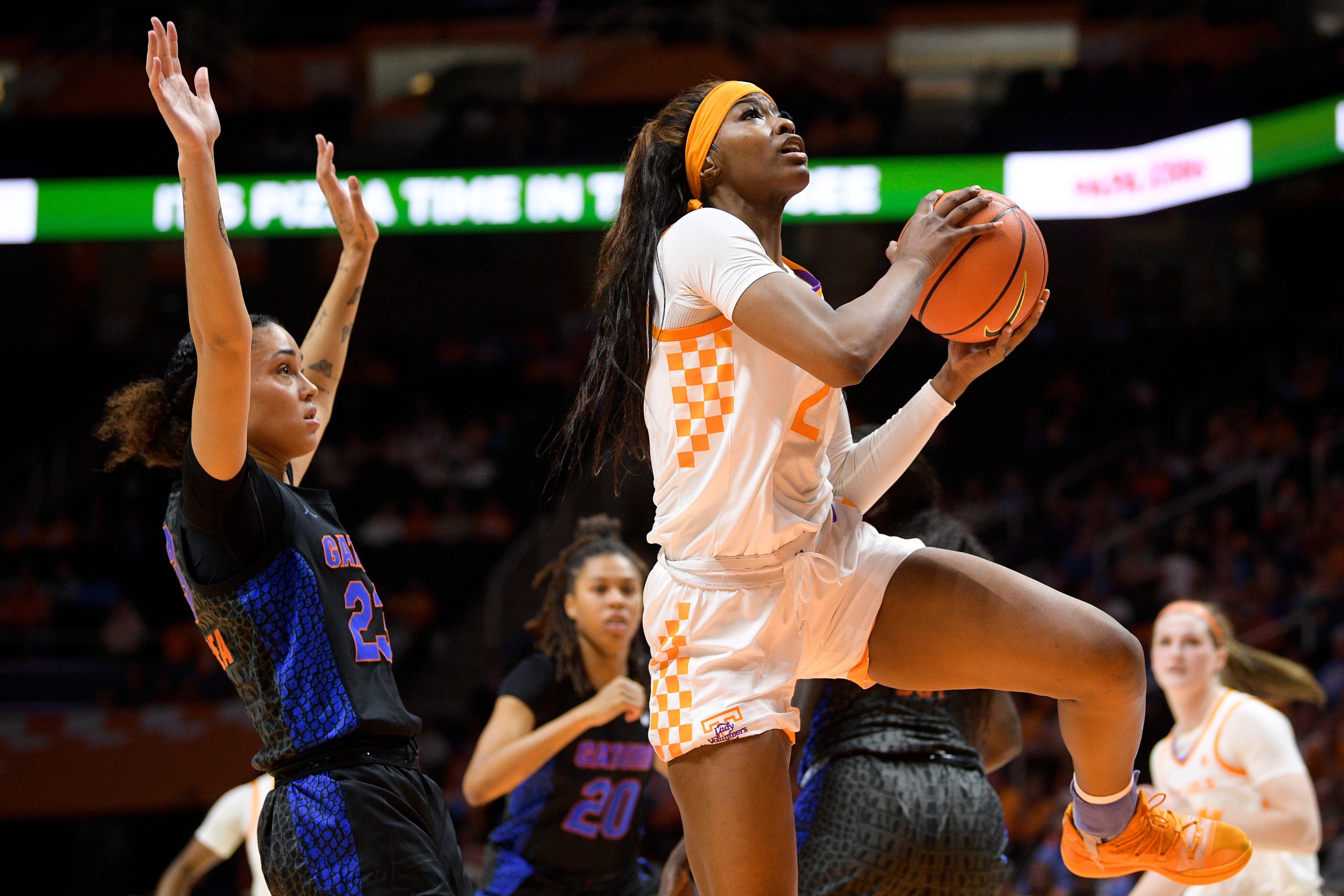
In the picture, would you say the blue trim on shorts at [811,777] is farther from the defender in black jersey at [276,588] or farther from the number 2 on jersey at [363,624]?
the number 2 on jersey at [363,624]

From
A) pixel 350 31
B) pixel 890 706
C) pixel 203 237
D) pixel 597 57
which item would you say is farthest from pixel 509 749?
pixel 350 31

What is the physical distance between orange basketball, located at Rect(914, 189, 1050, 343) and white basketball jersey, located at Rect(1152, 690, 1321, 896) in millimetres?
2643

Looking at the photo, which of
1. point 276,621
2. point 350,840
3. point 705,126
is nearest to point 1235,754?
point 705,126

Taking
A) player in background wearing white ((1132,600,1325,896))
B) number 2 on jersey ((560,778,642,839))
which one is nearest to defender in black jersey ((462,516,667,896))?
number 2 on jersey ((560,778,642,839))

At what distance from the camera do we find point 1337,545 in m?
11.0

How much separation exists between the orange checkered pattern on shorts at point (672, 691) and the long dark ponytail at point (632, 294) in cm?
40

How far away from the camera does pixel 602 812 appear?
4227mm

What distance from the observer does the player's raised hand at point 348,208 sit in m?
3.58

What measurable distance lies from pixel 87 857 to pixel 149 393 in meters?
8.90

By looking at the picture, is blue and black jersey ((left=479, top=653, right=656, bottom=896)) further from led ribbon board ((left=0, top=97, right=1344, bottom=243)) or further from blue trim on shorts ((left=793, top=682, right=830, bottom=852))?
led ribbon board ((left=0, top=97, right=1344, bottom=243))

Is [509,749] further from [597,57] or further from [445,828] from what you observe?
[597,57]

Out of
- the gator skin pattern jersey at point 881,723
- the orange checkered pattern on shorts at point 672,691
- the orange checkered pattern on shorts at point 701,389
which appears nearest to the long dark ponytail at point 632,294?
the orange checkered pattern on shorts at point 701,389

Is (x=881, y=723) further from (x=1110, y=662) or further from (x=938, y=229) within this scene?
(x=938, y=229)

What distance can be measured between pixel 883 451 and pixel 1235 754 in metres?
2.65
